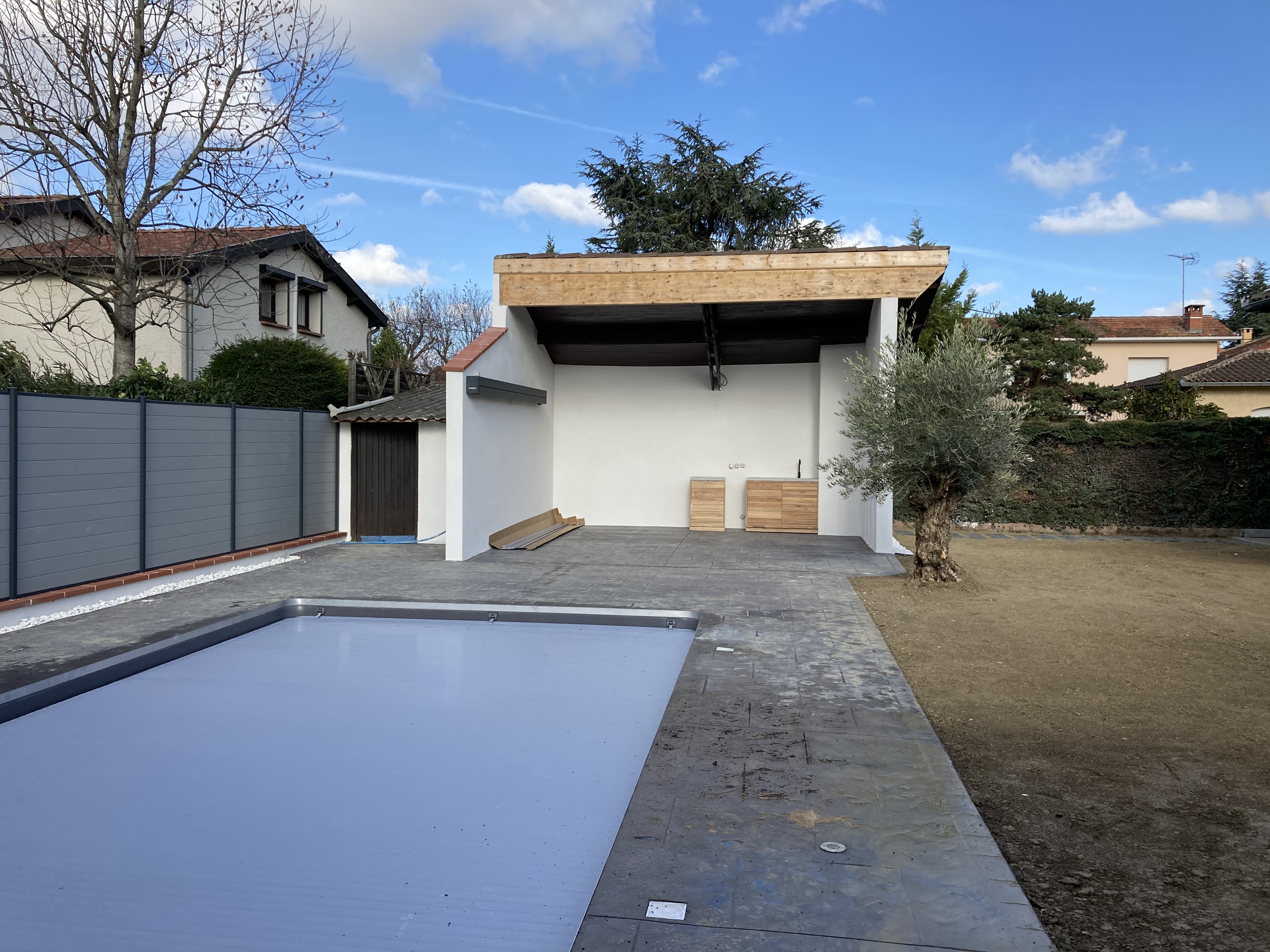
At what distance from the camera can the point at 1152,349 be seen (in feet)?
107

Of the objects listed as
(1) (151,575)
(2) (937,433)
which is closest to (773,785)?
(2) (937,433)

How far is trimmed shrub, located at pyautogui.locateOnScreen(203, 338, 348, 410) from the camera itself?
13.4 meters

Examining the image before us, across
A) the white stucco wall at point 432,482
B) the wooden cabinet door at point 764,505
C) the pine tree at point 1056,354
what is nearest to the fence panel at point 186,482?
the white stucco wall at point 432,482

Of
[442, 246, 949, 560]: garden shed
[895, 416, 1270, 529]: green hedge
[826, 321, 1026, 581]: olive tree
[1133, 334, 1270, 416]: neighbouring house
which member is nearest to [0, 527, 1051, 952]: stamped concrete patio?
[826, 321, 1026, 581]: olive tree

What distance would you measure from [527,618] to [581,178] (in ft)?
67.1

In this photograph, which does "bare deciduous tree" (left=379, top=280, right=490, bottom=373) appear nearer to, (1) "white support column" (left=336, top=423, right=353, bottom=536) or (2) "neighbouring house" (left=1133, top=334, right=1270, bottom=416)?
(1) "white support column" (left=336, top=423, right=353, bottom=536)

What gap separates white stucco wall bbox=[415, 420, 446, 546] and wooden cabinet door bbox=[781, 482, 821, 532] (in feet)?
18.3

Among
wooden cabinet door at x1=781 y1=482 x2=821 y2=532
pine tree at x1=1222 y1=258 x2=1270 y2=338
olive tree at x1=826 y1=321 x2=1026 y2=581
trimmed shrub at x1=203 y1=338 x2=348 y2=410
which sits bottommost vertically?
wooden cabinet door at x1=781 y1=482 x2=821 y2=532

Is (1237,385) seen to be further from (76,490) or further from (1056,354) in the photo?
(76,490)

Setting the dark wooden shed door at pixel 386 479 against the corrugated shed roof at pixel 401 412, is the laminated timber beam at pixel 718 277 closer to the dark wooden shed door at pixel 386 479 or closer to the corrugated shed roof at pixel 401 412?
the corrugated shed roof at pixel 401 412

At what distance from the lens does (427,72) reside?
49.4 ft

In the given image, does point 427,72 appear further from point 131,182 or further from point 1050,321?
point 1050,321

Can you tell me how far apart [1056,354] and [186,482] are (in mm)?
21498

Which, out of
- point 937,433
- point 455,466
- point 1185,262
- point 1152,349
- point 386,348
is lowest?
point 455,466
